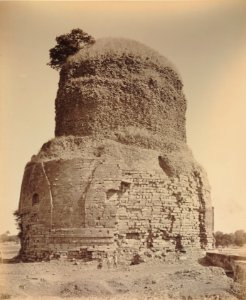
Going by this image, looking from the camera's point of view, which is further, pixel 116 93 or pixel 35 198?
pixel 116 93

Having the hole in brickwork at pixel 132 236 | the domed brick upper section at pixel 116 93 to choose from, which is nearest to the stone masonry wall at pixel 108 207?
the hole in brickwork at pixel 132 236

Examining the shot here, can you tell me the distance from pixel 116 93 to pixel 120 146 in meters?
1.29

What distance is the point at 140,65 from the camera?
45.6 ft

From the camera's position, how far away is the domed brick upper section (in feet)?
44.2

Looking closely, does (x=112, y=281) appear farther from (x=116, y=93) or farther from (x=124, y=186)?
(x=116, y=93)

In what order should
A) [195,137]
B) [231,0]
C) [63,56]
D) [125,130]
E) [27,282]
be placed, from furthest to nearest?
[63,56]
[125,130]
[195,137]
[27,282]
[231,0]

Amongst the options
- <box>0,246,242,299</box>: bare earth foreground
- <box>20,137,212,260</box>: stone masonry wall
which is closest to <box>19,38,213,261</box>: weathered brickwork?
<box>20,137,212,260</box>: stone masonry wall

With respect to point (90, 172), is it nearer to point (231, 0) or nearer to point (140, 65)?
point (140, 65)

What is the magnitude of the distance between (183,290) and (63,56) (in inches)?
252

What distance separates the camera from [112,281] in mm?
10961

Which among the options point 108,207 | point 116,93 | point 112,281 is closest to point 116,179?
point 108,207

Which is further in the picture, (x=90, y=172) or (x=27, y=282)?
(x=90, y=172)

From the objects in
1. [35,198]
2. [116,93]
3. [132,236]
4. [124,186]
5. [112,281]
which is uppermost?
[116,93]

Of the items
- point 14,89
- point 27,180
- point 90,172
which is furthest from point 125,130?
point 14,89
